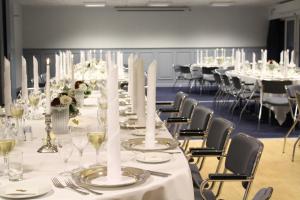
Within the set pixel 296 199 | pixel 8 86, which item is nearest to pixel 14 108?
pixel 8 86

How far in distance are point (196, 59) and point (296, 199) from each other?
11782mm

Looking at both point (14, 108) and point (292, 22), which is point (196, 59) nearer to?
point (292, 22)

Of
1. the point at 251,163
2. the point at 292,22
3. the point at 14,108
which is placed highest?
the point at 292,22

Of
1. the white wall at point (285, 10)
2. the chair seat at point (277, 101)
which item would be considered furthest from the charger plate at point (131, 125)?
the white wall at point (285, 10)

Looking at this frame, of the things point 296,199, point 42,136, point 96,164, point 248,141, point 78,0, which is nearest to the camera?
point 96,164

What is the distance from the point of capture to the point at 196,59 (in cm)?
1552

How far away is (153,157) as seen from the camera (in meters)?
2.26

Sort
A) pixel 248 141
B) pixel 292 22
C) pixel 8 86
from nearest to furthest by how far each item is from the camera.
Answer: pixel 248 141, pixel 8 86, pixel 292 22

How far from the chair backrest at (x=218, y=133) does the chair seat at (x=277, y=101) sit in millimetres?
3914

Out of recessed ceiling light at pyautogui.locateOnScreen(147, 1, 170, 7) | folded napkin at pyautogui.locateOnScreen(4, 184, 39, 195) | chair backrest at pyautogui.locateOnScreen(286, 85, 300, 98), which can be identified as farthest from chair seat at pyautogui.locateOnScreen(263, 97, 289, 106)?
recessed ceiling light at pyautogui.locateOnScreen(147, 1, 170, 7)

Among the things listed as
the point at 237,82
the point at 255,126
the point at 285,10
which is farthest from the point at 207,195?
the point at 285,10

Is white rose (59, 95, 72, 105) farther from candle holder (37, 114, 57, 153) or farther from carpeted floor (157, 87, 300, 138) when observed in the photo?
carpeted floor (157, 87, 300, 138)

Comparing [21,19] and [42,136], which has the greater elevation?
[21,19]

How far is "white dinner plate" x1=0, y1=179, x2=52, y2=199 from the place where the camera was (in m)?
1.70
